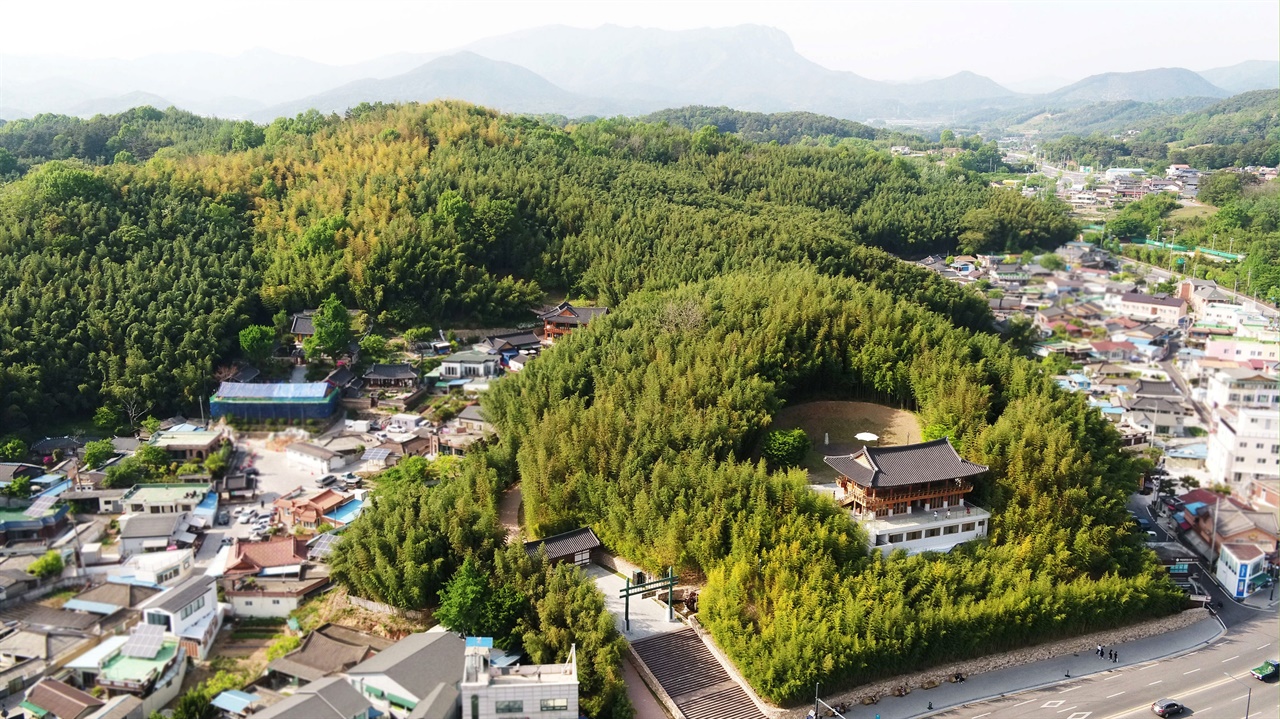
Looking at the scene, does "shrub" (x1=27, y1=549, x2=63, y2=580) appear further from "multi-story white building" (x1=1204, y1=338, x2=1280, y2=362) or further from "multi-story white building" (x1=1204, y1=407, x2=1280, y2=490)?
"multi-story white building" (x1=1204, y1=338, x2=1280, y2=362)

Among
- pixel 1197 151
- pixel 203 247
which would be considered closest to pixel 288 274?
pixel 203 247

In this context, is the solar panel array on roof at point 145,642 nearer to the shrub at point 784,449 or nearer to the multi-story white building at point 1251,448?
the shrub at point 784,449

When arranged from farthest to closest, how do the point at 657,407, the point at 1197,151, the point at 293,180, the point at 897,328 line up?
1. the point at 1197,151
2. the point at 293,180
3. the point at 897,328
4. the point at 657,407

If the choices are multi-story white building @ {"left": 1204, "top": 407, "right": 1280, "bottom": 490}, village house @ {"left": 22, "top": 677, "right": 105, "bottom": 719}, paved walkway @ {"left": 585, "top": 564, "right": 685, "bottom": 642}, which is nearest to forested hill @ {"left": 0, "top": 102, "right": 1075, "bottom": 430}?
multi-story white building @ {"left": 1204, "top": 407, "right": 1280, "bottom": 490}

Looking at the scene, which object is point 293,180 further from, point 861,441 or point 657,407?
point 861,441

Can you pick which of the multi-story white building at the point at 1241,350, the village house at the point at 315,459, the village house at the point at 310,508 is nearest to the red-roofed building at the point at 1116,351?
the multi-story white building at the point at 1241,350

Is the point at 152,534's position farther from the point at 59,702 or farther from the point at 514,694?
the point at 514,694

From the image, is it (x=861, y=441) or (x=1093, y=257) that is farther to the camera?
(x=1093, y=257)

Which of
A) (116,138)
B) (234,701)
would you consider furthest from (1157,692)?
(116,138)

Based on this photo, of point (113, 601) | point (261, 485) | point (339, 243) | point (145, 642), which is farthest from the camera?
point (339, 243)
